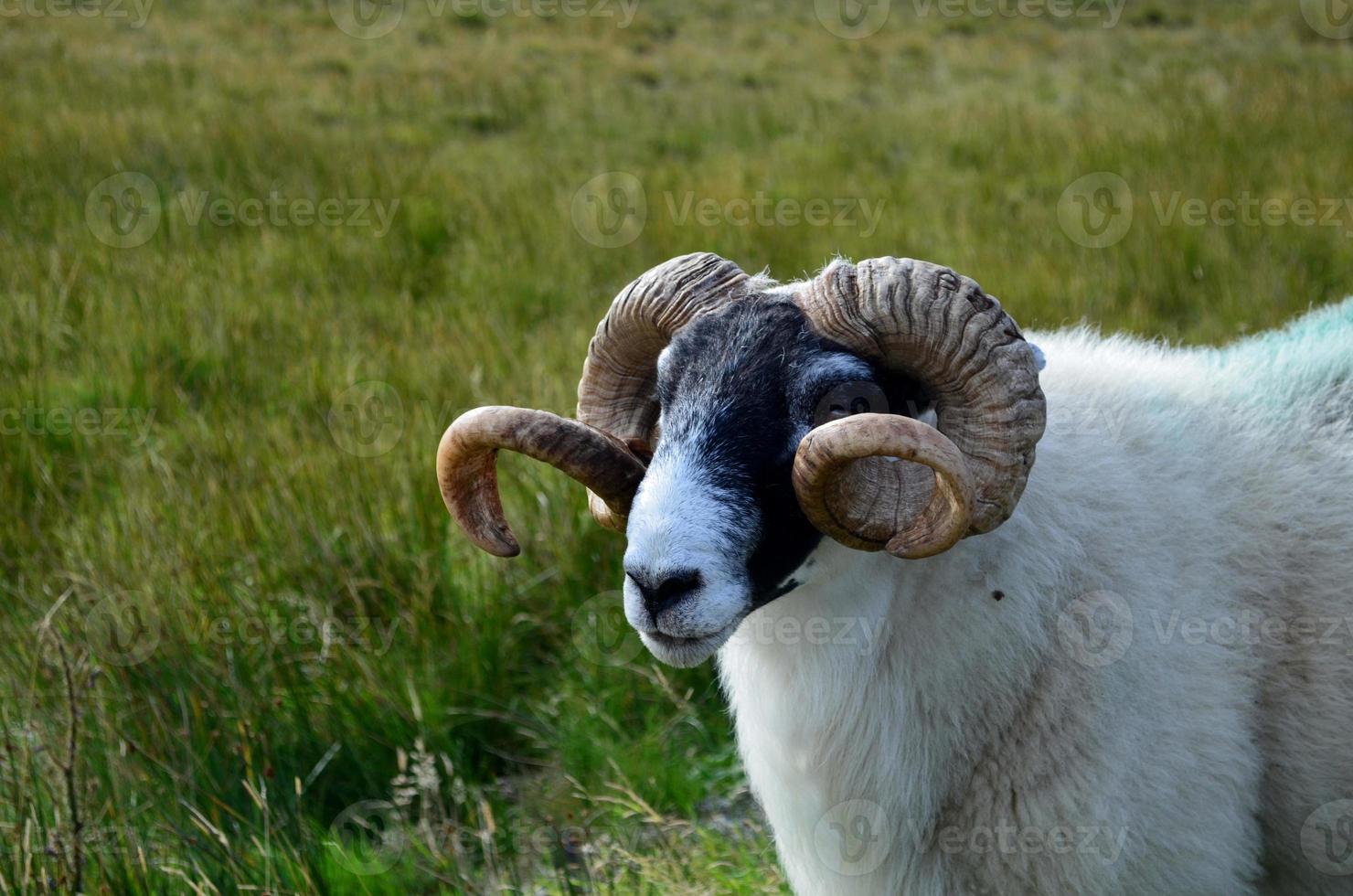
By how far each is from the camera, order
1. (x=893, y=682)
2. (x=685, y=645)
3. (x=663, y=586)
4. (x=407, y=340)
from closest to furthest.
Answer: (x=663, y=586)
(x=685, y=645)
(x=893, y=682)
(x=407, y=340)

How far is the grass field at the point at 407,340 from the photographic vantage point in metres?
3.83

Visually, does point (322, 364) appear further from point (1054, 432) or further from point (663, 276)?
point (1054, 432)

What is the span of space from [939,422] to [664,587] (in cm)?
76

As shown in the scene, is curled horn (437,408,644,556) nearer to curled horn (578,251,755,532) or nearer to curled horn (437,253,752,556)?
curled horn (437,253,752,556)

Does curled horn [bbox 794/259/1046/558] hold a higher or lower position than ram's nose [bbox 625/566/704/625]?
higher

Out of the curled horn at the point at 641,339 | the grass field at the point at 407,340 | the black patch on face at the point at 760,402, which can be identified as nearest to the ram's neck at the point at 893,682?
the black patch on face at the point at 760,402

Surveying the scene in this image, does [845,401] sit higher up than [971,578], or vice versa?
[845,401]

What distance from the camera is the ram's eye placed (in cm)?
264

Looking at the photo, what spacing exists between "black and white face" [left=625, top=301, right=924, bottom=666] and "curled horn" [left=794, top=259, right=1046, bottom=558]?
0.11 metres

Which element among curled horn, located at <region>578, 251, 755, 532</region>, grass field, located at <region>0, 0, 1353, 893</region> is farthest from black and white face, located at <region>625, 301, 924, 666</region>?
grass field, located at <region>0, 0, 1353, 893</region>

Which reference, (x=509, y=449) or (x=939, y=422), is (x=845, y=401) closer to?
(x=939, y=422)

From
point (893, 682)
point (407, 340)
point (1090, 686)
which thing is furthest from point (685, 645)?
point (407, 340)

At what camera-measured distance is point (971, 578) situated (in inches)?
110

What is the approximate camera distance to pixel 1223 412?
3127mm
